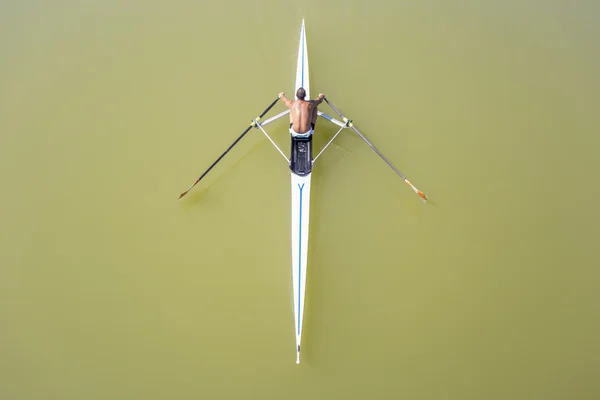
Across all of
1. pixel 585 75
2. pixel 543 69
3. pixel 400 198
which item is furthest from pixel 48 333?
pixel 585 75

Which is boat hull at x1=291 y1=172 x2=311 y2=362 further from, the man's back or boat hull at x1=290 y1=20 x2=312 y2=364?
the man's back

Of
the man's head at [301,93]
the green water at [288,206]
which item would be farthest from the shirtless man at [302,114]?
the green water at [288,206]

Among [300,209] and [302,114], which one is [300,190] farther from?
[302,114]

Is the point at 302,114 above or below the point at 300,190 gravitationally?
above

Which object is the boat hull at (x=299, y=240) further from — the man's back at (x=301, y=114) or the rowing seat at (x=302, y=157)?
the man's back at (x=301, y=114)

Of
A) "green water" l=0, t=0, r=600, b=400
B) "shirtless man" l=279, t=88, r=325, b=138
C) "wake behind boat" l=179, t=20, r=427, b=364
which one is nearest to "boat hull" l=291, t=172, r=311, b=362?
"wake behind boat" l=179, t=20, r=427, b=364

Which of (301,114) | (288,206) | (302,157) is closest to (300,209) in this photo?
(288,206)

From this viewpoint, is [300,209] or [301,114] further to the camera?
[300,209]

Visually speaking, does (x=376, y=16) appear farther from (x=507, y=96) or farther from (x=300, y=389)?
(x=300, y=389)
